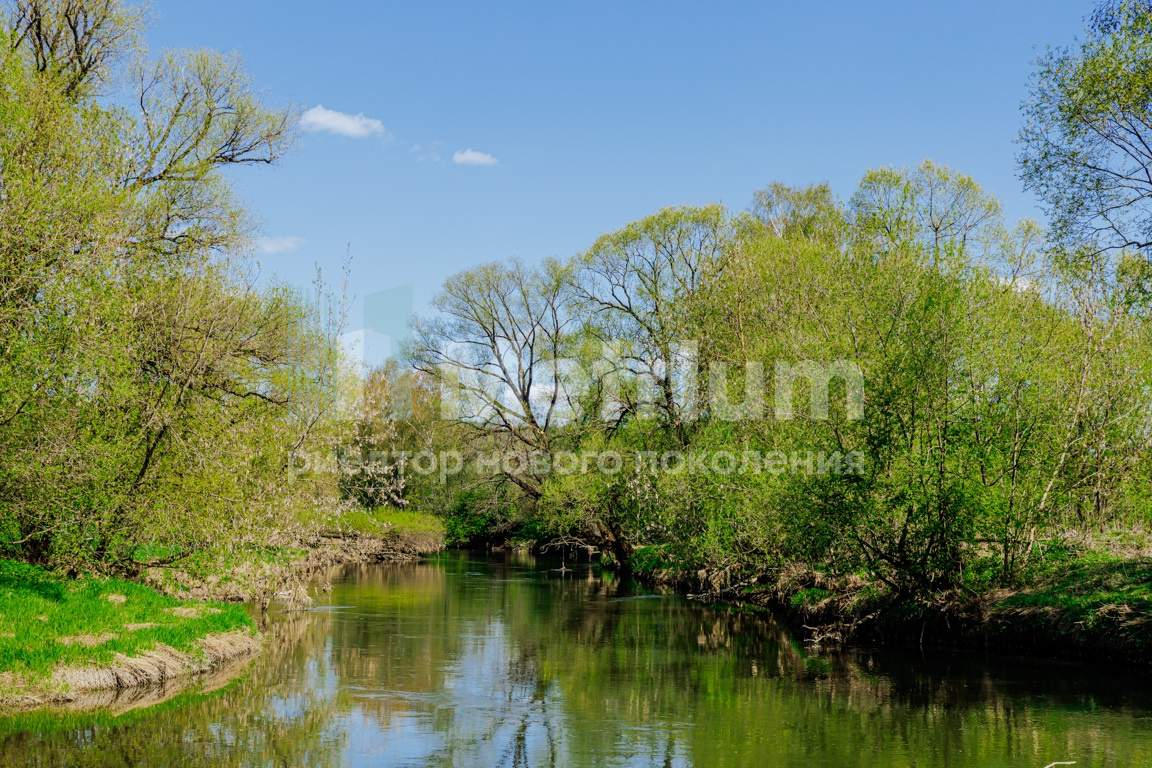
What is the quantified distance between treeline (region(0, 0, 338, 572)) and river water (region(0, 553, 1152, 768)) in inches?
163

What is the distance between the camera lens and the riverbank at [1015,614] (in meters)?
19.5

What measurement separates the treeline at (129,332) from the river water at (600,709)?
13.6ft

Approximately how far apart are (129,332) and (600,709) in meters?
11.9

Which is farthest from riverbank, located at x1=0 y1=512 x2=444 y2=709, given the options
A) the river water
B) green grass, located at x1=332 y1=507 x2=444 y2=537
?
green grass, located at x1=332 y1=507 x2=444 y2=537

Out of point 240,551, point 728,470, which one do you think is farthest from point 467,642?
point 728,470

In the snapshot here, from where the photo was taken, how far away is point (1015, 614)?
70.2 ft

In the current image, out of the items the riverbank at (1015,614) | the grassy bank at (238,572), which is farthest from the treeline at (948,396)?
the grassy bank at (238,572)

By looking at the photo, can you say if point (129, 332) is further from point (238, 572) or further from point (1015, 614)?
point (1015, 614)

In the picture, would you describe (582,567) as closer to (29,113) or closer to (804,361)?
(804,361)

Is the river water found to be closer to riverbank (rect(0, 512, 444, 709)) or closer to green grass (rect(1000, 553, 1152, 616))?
riverbank (rect(0, 512, 444, 709))

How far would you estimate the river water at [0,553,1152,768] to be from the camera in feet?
45.6

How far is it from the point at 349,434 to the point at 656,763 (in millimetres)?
14463

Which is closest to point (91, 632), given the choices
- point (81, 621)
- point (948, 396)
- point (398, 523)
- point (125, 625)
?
point (81, 621)

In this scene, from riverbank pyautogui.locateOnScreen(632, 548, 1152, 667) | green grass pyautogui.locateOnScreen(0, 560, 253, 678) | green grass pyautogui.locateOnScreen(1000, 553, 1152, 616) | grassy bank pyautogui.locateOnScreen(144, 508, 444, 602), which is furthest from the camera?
grassy bank pyautogui.locateOnScreen(144, 508, 444, 602)
